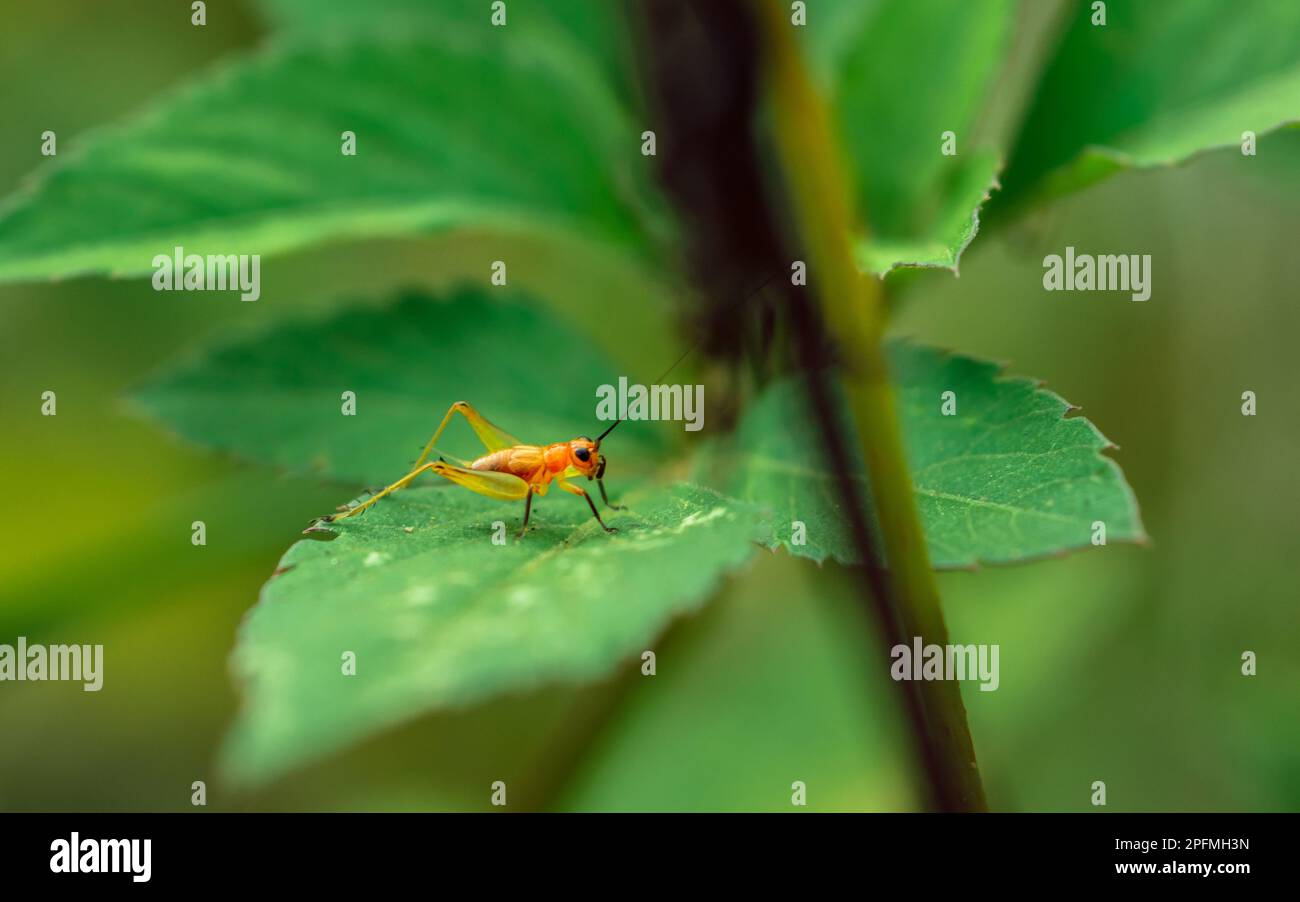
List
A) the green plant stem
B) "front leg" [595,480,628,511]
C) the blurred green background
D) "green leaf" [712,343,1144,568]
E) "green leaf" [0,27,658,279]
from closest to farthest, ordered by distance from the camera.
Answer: the green plant stem
"green leaf" [712,343,1144,568]
"front leg" [595,480,628,511]
"green leaf" [0,27,658,279]
the blurred green background

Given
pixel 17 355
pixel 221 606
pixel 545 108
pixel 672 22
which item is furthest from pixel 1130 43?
pixel 17 355

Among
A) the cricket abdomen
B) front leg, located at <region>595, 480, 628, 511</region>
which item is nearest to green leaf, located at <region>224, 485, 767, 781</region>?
front leg, located at <region>595, 480, 628, 511</region>

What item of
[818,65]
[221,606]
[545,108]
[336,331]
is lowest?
[221,606]

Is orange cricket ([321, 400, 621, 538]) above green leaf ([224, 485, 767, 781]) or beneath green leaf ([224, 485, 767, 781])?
above

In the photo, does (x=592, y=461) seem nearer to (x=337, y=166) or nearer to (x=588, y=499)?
(x=588, y=499)

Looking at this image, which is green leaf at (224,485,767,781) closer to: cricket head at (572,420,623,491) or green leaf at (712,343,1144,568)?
green leaf at (712,343,1144,568)

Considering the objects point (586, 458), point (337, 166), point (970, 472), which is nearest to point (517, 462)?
point (586, 458)

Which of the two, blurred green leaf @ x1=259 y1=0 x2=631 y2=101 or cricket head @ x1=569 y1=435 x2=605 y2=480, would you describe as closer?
cricket head @ x1=569 y1=435 x2=605 y2=480

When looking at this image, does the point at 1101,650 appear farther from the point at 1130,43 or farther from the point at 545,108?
the point at 545,108
